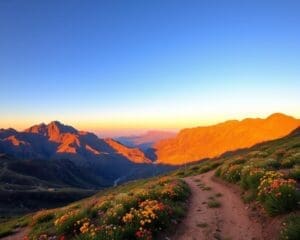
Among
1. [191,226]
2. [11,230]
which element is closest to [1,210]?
[11,230]

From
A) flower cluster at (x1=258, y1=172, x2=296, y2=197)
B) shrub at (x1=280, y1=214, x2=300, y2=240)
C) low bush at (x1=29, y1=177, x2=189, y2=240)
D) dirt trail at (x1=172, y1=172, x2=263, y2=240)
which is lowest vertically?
dirt trail at (x1=172, y1=172, x2=263, y2=240)

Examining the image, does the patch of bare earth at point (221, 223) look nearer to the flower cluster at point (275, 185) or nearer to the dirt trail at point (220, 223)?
the dirt trail at point (220, 223)

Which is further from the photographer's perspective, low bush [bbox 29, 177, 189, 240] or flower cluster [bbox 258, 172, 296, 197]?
flower cluster [bbox 258, 172, 296, 197]

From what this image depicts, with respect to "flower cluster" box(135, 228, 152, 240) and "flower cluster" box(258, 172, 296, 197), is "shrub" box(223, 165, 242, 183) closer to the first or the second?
"flower cluster" box(258, 172, 296, 197)

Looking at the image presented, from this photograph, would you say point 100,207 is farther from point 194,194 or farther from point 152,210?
point 194,194

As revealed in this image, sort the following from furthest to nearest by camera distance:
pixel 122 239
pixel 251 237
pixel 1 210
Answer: pixel 1 210 → pixel 251 237 → pixel 122 239

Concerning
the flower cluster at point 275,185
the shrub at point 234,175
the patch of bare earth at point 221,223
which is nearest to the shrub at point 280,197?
the flower cluster at point 275,185

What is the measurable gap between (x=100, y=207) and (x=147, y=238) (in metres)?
7.11

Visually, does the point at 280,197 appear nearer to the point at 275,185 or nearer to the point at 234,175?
the point at 275,185

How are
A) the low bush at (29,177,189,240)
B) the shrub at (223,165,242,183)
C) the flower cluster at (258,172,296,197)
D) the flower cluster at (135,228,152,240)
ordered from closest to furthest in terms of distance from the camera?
1. the flower cluster at (135,228,152,240)
2. the low bush at (29,177,189,240)
3. the flower cluster at (258,172,296,197)
4. the shrub at (223,165,242,183)

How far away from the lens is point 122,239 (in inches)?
448

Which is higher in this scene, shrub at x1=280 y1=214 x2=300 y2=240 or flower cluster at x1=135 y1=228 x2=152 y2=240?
shrub at x1=280 y1=214 x2=300 y2=240

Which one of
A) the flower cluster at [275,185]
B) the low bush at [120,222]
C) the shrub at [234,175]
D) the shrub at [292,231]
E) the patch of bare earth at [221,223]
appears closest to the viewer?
the shrub at [292,231]

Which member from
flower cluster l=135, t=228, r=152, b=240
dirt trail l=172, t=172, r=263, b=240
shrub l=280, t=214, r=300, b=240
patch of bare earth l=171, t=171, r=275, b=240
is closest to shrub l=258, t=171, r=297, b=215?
patch of bare earth l=171, t=171, r=275, b=240
